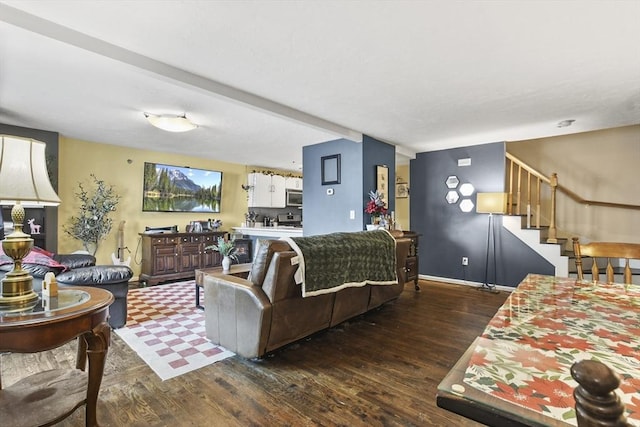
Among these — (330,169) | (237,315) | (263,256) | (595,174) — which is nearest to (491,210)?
(595,174)

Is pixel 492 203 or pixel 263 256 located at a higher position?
pixel 492 203

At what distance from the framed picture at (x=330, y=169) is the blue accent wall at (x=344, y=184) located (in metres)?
0.05

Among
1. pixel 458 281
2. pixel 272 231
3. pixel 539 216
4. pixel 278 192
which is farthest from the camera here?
pixel 278 192

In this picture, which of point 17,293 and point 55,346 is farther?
point 17,293

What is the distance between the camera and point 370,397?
78.5 inches

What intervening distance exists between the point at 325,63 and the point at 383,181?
8.88ft

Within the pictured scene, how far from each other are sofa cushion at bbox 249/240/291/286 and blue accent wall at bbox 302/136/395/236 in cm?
235

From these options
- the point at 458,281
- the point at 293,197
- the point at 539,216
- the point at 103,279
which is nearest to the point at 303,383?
the point at 103,279

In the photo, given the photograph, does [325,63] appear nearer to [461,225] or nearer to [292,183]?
[461,225]

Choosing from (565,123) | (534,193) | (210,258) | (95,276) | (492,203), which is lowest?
(210,258)

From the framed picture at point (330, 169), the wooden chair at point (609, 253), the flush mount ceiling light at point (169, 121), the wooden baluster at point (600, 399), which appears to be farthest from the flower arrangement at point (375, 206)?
the wooden baluster at point (600, 399)

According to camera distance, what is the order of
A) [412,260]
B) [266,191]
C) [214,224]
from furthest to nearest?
[266,191]
[214,224]
[412,260]

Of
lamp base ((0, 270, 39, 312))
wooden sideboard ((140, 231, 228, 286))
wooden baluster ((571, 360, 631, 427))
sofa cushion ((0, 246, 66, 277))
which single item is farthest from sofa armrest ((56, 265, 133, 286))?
wooden baluster ((571, 360, 631, 427))

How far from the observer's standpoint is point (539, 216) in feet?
16.0
